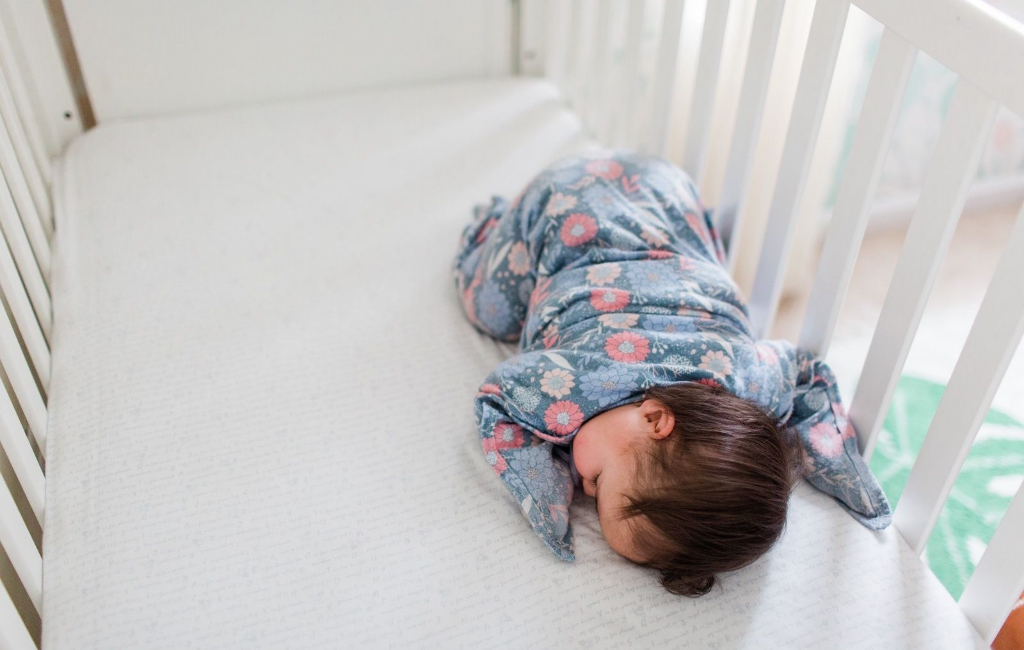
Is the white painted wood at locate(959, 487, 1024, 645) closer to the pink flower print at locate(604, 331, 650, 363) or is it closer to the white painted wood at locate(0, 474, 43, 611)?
the pink flower print at locate(604, 331, 650, 363)

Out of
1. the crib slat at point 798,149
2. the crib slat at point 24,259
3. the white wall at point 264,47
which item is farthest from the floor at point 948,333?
the crib slat at point 24,259

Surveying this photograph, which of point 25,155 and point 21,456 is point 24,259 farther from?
point 21,456

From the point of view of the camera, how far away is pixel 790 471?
88cm

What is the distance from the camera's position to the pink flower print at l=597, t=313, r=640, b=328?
1.00 metres

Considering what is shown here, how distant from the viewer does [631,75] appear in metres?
1.42

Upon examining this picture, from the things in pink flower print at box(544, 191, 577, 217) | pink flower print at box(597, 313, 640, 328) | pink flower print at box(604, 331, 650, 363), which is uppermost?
pink flower print at box(544, 191, 577, 217)

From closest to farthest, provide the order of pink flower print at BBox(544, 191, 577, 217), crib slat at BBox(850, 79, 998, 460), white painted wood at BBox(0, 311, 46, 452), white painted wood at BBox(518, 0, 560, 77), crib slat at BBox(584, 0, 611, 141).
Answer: crib slat at BBox(850, 79, 998, 460) → white painted wood at BBox(0, 311, 46, 452) → pink flower print at BBox(544, 191, 577, 217) → crib slat at BBox(584, 0, 611, 141) → white painted wood at BBox(518, 0, 560, 77)

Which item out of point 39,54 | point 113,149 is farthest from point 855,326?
point 39,54

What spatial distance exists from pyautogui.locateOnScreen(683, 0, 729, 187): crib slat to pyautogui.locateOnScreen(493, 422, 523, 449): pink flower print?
553mm

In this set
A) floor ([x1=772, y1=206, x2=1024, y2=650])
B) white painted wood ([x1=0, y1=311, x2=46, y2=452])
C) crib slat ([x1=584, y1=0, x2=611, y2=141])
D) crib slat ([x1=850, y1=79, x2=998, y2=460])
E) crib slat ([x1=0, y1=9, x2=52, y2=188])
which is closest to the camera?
crib slat ([x1=850, y1=79, x2=998, y2=460])

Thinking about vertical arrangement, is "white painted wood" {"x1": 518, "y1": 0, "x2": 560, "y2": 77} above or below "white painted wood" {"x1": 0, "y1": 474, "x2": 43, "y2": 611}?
above

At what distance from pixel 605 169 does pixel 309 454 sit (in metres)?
0.58

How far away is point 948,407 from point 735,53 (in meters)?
0.96

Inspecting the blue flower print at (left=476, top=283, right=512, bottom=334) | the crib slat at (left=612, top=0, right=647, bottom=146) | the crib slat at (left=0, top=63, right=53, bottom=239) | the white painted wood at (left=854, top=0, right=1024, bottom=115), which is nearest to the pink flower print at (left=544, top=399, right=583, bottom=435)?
the blue flower print at (left=476, top=283, right=512, bottom=334)
